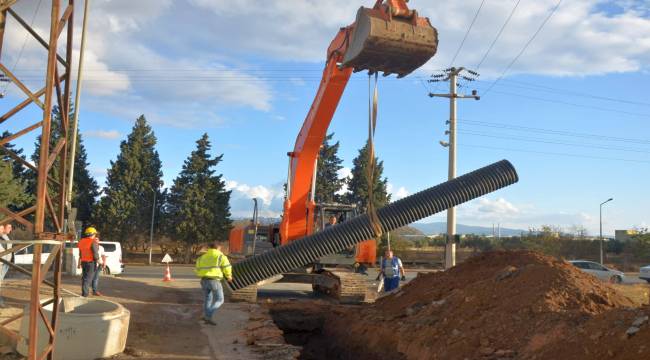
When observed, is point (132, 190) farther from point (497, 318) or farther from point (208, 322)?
point (497, 318)

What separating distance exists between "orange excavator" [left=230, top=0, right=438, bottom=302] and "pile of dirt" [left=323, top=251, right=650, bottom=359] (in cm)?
254

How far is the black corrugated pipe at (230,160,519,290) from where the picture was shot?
11.1 m

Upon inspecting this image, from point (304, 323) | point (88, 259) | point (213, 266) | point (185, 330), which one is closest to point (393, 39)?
point (213, 266)

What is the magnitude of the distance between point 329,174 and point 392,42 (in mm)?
44457

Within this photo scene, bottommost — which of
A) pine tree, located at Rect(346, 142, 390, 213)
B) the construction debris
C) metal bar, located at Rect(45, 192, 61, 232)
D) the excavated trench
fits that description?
the excavated trench

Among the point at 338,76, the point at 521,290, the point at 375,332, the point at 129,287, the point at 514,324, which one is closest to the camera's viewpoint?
the point at 514,324

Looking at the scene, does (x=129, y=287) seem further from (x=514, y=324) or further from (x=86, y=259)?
(x=514, y=324)

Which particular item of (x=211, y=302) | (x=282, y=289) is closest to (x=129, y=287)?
(x=282, y=289)

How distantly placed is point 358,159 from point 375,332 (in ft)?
143

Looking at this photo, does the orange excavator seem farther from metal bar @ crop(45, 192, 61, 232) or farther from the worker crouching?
metal bar @ crop(45, 192, 61, 232)

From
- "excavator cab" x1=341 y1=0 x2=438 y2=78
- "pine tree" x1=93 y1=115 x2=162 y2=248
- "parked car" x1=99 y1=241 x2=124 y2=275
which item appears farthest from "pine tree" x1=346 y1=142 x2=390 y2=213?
"excavator cab" x1=341 y1=0 x2=438 y2=78

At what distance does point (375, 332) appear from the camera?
9562mm

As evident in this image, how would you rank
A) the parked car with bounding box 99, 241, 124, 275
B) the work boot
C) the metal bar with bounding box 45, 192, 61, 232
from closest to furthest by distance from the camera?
the metal bar with bounding box 45, 192, 61, 232, the work boot, the parked car with bounding box 99, 241, 124, 275

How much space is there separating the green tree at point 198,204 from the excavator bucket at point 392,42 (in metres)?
35.8
